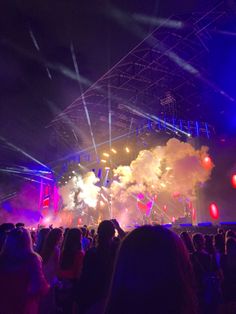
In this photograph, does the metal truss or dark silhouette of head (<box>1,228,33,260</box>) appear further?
the metal truss

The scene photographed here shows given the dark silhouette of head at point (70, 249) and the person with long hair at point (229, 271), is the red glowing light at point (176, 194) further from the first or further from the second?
the dark silhouette of head at point (70, 249)

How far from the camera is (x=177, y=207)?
22.1 m

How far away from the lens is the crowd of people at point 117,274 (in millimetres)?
1087

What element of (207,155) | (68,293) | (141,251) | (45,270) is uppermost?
(207,155)

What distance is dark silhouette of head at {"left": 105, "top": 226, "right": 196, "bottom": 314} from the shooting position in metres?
1.07

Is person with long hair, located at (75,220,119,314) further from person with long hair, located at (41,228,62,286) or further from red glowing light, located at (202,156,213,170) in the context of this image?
red glowing light, located at (202,156,213,170)

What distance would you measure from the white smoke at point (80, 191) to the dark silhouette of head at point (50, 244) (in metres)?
21.6

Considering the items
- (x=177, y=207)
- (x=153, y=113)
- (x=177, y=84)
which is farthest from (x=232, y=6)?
(x=177, y=207)

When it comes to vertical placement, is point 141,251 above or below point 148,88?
below

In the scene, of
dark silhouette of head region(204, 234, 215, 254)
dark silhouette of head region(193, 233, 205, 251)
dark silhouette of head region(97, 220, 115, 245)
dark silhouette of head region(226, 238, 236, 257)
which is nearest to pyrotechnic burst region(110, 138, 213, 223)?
dark silhouette of head region(204, 234, 215, 254)

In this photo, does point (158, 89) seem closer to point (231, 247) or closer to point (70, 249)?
point (231, 247)

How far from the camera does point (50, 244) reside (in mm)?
3576

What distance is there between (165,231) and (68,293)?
2718 millimetres

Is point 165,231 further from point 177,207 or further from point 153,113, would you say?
point 177,207
